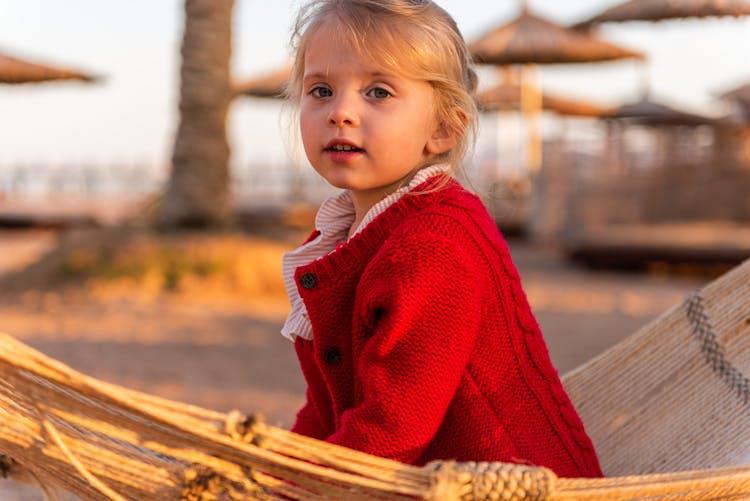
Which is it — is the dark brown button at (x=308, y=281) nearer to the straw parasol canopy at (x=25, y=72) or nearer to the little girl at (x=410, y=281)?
the little girl at (x=410, y=281)

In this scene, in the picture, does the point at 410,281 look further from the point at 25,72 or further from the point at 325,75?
the point at 25,72

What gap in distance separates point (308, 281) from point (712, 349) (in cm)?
95

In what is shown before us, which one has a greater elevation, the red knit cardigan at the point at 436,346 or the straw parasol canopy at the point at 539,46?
the straw parasol canopy at the point at 539,46

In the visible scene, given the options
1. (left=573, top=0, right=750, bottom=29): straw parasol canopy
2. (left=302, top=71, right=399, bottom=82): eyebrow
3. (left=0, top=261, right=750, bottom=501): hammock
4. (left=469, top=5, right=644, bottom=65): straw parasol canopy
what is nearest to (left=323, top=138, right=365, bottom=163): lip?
(left=302, top=71, right=399, bottom=82): eyebrow

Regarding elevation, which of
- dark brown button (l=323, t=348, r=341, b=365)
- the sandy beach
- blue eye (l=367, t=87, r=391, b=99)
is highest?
blue eye (l=367, t=87, r=391, b=99)

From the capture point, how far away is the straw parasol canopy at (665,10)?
679cm

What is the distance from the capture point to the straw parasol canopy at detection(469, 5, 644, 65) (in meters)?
12.1

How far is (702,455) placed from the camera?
1.76 meters

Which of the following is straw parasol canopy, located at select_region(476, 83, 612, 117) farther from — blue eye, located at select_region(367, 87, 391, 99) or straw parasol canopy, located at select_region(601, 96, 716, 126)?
blue eye, located at select_region(367, 87, 391, 99)

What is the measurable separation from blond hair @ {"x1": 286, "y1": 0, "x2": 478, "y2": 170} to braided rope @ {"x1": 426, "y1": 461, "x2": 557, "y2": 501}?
0.63 metres

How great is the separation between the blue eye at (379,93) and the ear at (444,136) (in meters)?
0.13

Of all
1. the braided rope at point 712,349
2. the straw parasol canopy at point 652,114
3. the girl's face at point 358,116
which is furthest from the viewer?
the straw parasol canopy at point 652,114

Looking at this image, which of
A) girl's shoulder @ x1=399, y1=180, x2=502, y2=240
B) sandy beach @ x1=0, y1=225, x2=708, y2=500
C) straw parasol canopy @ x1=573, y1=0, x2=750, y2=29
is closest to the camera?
girl's shoulder @ x1=399, y1=180, x2=502, y2=240

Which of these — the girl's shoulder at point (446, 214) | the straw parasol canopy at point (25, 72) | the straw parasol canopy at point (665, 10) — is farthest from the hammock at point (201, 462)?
the straw parasol canopy at point (25, 72)
